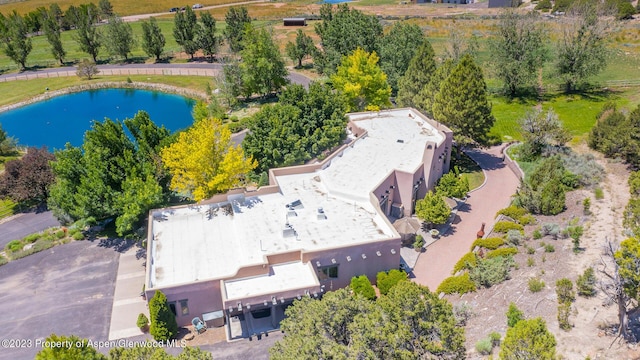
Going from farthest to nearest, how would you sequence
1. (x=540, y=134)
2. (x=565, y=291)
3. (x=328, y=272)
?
1. (x=540, y=134)
2. (x=328, y=272)
3. (x=565, y=291)

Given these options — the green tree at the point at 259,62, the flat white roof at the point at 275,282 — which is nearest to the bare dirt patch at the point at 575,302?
the flat white roof at the point at 275,282

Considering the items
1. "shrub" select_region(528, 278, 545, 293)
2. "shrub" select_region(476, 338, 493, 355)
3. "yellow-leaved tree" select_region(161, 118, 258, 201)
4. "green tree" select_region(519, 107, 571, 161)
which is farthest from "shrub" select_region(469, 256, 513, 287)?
"green tree" select_region(519, 107, 571, 161)

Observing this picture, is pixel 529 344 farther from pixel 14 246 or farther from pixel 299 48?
pixel 299 48

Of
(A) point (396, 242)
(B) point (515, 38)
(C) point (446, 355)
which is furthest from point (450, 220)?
(B) point (515, 38)

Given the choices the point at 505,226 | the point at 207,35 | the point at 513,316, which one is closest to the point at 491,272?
the point at 513,316

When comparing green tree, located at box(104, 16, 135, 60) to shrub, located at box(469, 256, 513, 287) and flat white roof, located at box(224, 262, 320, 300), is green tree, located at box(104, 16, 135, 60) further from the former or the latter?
shrub, located at box(469, 256, 513, 287)
